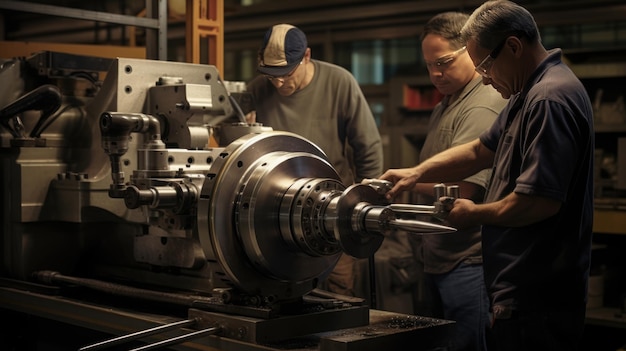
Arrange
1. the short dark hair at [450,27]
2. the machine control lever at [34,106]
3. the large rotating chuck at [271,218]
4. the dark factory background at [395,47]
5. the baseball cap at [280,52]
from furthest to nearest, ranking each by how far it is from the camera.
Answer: the dark factory background at [395,47] < the baseball cap at [280,52] < the short dark hair at [450,27] < the machine control lever at [34,106] < the large rotating chuck at [271,218]

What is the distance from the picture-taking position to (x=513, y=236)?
1937 millimetres

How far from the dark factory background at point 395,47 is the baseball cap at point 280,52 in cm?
41

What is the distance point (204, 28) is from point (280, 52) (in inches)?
19.7

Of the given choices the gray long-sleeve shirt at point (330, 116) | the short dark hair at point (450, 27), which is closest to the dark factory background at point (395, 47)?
the gray long-sleeve shirt at point (330, 116)

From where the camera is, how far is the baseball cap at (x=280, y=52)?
118 inches

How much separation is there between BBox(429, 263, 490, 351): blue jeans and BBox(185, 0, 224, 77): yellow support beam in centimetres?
124

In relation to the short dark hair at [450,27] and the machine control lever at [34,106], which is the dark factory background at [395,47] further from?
the short dark hair at [450,27]

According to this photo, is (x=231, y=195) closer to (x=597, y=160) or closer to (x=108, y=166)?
(x=108, y=166)

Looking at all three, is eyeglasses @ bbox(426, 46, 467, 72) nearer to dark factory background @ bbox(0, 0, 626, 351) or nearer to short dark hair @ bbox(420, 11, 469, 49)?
short dark hair @ bbox(420, 11, 469, 49)

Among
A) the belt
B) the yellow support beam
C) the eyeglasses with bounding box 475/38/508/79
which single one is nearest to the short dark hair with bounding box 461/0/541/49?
the eyeglasses with bounding box 475/38/508/79

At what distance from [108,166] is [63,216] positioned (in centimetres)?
22

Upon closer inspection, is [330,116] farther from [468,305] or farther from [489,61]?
[489,61]

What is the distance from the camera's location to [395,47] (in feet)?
22.2

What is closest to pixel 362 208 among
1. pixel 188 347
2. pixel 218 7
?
pixel 188 347
